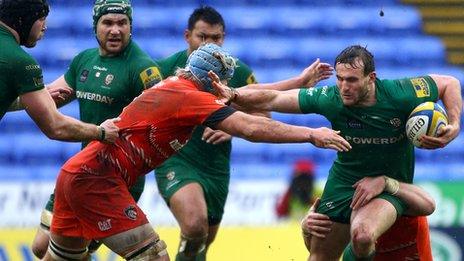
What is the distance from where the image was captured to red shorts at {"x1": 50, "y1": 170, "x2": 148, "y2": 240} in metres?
8.11

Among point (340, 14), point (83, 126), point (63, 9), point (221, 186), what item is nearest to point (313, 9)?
point (340, 14)

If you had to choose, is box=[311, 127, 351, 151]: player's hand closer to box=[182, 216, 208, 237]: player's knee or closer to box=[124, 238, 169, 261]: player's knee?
box=[124, 238, 169, 261]: player's knee

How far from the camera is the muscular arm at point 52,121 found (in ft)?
26.4

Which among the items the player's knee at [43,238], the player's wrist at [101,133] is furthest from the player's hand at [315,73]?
the player's knee at [43,238]

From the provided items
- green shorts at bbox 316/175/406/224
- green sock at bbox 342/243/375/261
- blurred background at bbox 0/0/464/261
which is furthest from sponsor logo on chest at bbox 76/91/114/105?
blurred background at bbox 0/0/464/261

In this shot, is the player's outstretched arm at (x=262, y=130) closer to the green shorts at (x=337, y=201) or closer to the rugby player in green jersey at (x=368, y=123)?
the rugby player in green jersey at (x=368, y=123)

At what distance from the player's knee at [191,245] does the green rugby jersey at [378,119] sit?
154 cm

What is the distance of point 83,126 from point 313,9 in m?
7.78

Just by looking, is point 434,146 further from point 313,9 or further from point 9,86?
point 313,9

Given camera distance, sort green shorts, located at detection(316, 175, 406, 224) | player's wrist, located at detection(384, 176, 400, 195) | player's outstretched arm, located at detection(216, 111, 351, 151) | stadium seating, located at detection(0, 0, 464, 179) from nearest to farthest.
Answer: player's outstretched arm, located at detection(216, 111, 351, 151) → player's wrist, located at detection(384, 176, 400, 195) → green shorts, located at detection(316, 175, 406, 224) → stadium seating, located at detection(0, 0, 464, 179)

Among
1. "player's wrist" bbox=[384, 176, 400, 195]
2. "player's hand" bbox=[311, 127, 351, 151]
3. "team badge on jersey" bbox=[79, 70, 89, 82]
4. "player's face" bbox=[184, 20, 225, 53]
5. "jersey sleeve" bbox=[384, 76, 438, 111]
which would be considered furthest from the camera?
"player's face" bbox=[184, 20, 225, 53]

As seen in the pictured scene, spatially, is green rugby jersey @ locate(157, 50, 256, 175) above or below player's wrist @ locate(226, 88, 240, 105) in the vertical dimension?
below

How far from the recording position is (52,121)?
8109 mm

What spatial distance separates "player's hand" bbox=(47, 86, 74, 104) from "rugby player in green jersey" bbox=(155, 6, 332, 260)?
1.06m
